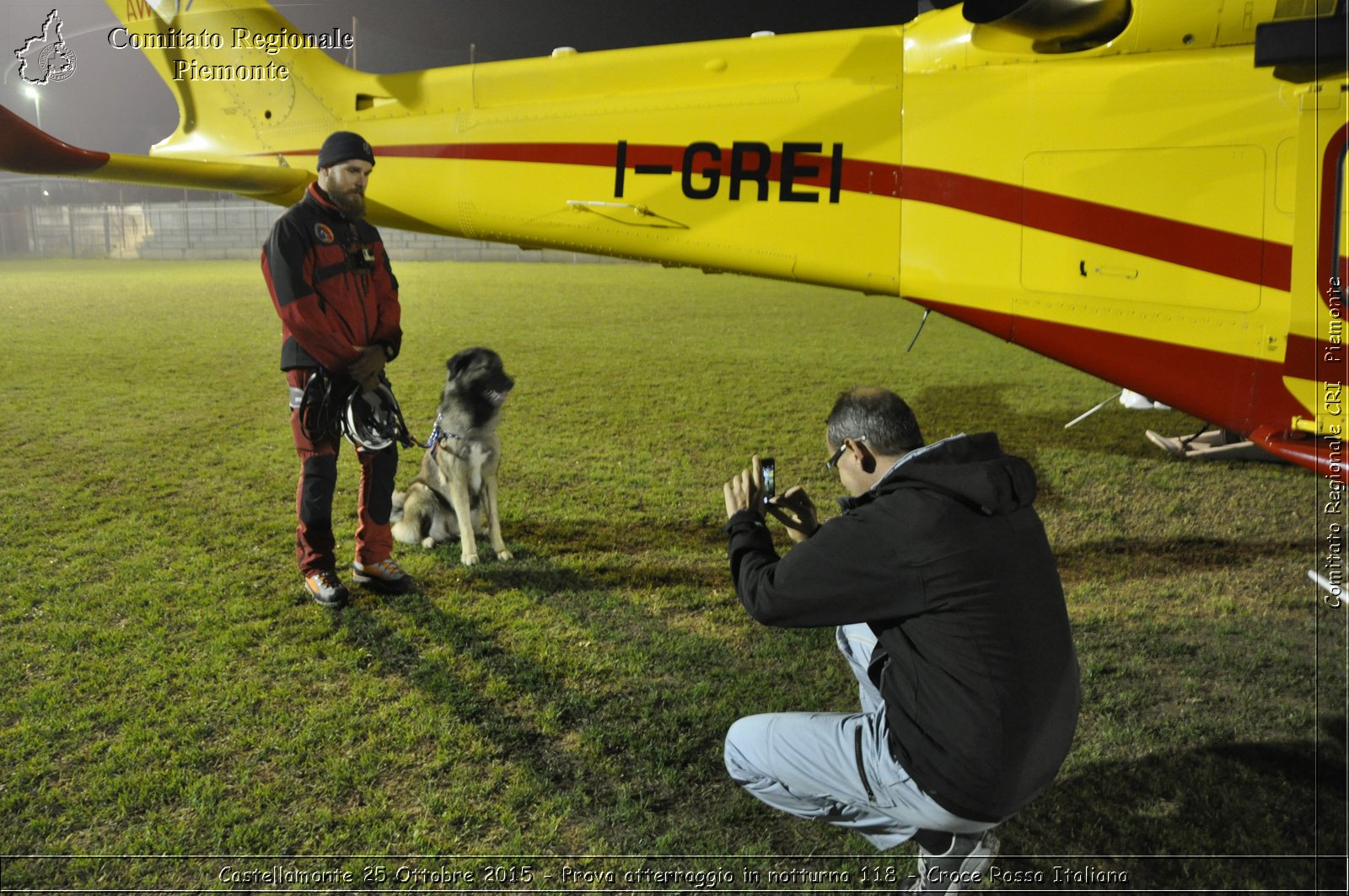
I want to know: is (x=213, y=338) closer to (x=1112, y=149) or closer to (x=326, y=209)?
(x=326, y=209)

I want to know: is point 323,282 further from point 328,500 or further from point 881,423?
point 881,423

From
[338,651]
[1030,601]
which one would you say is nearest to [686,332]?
[338,651]

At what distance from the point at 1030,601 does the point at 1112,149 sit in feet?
7.36

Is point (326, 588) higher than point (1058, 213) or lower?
lower

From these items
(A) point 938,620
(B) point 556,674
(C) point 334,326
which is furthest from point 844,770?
(C) point 334,326

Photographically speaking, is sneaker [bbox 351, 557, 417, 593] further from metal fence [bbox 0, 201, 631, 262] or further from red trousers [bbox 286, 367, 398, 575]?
metal fence [bbox 0, 201, 631, 262]

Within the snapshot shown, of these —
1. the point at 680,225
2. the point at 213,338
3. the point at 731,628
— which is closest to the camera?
the point at 731,628

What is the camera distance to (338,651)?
10.6 ft

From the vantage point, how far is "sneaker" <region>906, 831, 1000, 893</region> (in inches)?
74.4

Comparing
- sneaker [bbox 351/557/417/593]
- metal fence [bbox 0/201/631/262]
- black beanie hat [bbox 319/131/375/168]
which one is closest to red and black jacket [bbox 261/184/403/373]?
black beanie hat [bbox 319/131/375/168]

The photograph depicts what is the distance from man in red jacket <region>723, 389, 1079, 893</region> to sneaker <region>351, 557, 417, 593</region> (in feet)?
7.40

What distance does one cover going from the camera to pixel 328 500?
357 centimetres

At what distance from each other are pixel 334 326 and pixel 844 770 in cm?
260

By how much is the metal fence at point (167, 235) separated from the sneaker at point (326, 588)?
536 cm
